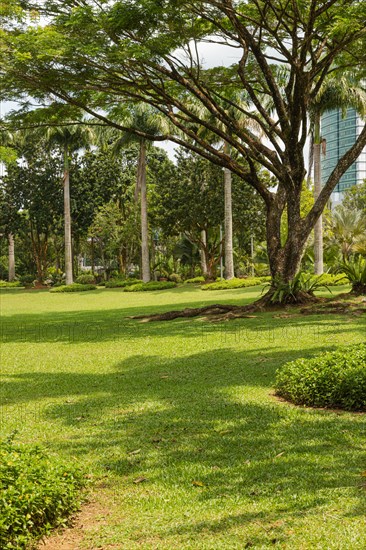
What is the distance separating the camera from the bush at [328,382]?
6480 millimetres

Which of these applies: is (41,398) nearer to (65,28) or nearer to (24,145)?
(65,28)

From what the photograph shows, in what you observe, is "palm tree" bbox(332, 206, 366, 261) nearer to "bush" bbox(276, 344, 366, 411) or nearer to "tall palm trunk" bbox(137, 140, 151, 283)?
"tall palm trunk" bbox(137, 140, 151, 283)

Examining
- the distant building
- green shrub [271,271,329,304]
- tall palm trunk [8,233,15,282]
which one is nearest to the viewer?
green shrub [271,271,329,304]

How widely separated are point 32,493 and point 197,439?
7.43 ft

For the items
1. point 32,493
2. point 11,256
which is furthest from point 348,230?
point 32,493

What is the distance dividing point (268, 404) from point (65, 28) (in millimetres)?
10863

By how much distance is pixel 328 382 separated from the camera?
263 inches

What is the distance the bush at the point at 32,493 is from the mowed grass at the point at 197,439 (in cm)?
24

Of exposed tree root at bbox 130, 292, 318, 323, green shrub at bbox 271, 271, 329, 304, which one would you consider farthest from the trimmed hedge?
green shrub at bbox 271, 271, 329, 304

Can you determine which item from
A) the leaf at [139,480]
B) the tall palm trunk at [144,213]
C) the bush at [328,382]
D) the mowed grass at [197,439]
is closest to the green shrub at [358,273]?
the mowed grass at [197,439]

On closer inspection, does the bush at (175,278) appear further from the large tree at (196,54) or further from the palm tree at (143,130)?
the large tree at (196,54)

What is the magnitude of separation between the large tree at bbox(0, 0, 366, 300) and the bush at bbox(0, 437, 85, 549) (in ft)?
35.3

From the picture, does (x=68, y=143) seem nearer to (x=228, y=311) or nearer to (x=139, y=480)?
(x=228, y=311)

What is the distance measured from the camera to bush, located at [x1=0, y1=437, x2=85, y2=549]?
11.3ft
